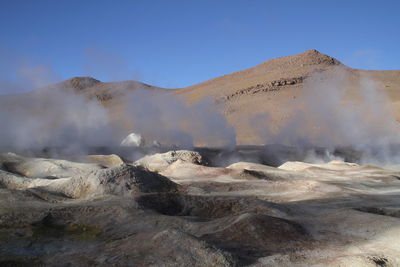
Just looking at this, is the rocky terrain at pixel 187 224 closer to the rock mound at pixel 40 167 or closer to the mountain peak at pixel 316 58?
the rock mound at pixel 40 167

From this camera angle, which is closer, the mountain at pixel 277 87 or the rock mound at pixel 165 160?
the rock mound at pixel 165 160

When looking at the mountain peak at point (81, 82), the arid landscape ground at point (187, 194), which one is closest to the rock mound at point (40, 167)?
the arid landscape ground at point (187, 194)

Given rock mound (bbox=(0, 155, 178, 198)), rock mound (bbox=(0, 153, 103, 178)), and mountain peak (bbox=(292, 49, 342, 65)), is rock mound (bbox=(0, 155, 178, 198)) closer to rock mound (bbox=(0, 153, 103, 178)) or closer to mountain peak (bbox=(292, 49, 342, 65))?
rock mound (bbox=(0, 153, 103, 178))

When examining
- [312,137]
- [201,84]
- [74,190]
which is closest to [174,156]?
[74,190]

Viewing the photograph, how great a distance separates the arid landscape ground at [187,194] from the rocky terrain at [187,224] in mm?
38

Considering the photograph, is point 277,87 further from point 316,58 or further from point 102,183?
point 102,183

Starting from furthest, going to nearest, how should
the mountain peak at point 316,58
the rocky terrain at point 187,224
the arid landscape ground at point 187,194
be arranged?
the mountain peak at point 316,58 → the arid landscape ground at point 187,194 → the rocky terrain at point 187,224

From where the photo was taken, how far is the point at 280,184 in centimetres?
1783

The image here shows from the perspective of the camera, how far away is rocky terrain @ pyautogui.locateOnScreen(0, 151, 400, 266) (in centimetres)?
772

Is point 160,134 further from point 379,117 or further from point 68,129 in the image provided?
point 379,117

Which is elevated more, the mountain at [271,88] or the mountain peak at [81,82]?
the mountain peak at [81,82]

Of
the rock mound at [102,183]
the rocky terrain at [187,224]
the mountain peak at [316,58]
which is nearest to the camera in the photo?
the rocky terrain at [187,224]

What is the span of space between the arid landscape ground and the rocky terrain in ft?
0.12

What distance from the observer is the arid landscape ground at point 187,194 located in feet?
26.6
